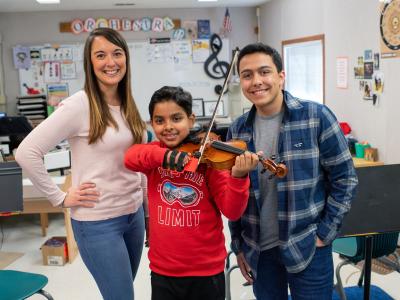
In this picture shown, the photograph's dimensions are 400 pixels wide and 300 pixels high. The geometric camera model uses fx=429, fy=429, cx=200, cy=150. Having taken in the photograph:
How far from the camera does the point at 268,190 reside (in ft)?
4.69

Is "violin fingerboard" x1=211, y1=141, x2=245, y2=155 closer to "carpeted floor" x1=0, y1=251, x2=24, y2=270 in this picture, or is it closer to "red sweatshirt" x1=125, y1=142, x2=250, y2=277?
"red sweatshirt" x1=125, y1=142, x2=250, y2=277

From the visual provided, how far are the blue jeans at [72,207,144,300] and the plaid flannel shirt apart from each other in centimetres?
50

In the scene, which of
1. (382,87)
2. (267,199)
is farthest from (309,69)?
(267,199)

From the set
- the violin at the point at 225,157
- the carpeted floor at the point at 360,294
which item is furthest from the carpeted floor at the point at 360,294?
the violin at the point at 225,157

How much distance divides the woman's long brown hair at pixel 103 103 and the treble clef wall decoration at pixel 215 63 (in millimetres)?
4554

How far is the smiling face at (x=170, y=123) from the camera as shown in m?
1.36

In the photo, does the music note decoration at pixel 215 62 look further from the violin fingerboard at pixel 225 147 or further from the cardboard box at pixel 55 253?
the violin fingerboard at pixel 225 147

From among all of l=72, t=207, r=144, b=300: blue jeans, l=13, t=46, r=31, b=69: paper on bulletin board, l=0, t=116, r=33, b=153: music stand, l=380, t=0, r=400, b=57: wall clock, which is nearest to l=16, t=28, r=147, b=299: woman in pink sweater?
l=72, t=207, r=144, b=300: blue jeans

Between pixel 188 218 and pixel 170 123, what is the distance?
0.30 metres

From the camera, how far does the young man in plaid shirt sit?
1.36 m

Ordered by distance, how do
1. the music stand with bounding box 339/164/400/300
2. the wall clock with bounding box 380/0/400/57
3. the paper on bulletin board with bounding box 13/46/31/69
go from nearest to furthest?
the music stand with bounding box 339/164/400/300 → the wall clock with bounding box 380/0/400/57 → the paper on bulletin board with bounding box 13/46/31/69

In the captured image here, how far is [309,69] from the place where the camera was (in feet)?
15.6

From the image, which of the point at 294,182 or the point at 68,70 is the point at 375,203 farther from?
the point at 68,70

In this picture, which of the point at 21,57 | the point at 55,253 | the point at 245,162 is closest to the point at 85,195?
the point at 245,162
